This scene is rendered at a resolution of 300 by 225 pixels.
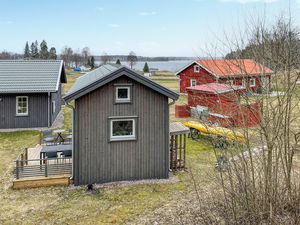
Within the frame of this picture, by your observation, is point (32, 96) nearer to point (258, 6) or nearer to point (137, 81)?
point (137, 81)

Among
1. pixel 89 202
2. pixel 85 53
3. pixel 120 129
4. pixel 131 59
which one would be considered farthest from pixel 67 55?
pixel 89 202

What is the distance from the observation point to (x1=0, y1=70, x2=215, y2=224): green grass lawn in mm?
8688

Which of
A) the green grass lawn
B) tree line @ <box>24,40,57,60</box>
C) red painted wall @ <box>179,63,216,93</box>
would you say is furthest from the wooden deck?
tree line @ <box>24,40,57,60</box>

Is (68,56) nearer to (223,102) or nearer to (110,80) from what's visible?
(223,102)

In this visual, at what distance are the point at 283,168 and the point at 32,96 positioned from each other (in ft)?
54.3

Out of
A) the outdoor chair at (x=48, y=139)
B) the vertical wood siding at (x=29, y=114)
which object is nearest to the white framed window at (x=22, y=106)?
the vertical wood siding at (x=29, y=114)

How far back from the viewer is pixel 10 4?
2652 centimetres

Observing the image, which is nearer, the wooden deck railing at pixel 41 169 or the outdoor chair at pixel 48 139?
the wooden deck railing at pixel 41 169

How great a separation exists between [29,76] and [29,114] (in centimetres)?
249

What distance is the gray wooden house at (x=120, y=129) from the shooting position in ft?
35.7

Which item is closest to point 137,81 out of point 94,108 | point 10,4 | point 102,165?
point 94,108

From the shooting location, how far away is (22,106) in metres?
20.0

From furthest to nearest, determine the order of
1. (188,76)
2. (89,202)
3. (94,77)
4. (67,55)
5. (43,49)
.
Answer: (67,55) → (43,49) → (188,76) → (94,77) → (89,202)

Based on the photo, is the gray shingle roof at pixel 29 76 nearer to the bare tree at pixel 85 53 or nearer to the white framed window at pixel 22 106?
the white framed window at pixel 22 106
